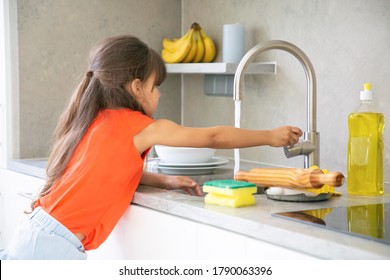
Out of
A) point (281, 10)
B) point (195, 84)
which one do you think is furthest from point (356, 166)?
point (195, 84)

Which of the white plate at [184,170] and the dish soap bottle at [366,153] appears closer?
the dish soap bottle at [366,153]

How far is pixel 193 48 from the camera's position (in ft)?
8.22

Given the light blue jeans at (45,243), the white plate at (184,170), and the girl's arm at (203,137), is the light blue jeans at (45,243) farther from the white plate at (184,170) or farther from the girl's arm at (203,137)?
the white plate at (184,170)

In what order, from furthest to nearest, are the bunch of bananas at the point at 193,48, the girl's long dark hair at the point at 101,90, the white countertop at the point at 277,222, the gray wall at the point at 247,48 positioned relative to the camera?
the bunch of bananas at the point at 193,48
the gray wall at the point at 247,48
the girl's long dark hair at the point at 101,90
the white countertop at the point at 277,222

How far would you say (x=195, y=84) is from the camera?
272 cm

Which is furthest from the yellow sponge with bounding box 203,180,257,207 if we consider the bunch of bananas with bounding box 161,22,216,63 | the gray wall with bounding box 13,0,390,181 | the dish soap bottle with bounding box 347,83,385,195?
the bunch of bananas with bounding box 161,22,216,63

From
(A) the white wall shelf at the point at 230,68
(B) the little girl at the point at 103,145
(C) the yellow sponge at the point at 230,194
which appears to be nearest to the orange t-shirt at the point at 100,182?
(B) the little girl at the point at 103,145

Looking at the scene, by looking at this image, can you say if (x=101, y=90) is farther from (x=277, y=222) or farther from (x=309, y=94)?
(x=277, y=222)

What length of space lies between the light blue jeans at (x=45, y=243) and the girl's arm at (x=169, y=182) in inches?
10.3

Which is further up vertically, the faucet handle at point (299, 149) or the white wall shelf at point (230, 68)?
the white wall shelf at point (230, 68)

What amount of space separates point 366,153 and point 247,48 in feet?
2.81

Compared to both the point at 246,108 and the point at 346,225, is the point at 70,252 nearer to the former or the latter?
the point at 346,225

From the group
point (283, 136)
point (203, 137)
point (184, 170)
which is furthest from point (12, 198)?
point (283, 136)

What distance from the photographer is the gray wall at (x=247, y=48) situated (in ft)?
6.70
